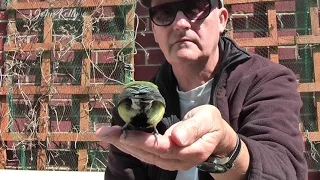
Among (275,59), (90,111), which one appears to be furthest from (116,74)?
(275,59)

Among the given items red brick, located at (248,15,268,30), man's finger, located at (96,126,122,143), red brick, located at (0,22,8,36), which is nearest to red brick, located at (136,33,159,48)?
red brick, located at (248,15,268,30)

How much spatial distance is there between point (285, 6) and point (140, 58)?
771 mm

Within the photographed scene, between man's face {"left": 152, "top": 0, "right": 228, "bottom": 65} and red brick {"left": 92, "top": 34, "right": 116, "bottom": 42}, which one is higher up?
red brick {"left": 92, "top": 34, "right": 116, "bottom": 42}

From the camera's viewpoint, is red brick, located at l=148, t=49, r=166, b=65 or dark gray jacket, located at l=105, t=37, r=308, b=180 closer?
dark gray jacket, located at l=105, t=37, r=308, b=180

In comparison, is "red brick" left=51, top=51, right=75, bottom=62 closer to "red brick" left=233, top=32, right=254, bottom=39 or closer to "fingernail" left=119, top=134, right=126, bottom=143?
"red brick" left=233, top=32, right=254, bottom=39

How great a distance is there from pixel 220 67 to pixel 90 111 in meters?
1.01

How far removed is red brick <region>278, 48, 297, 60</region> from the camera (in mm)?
1809

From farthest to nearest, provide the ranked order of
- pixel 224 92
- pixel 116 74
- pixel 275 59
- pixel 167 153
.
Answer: pixel 116 74 → pixel 275 59 → pixel 224 92 → pixel 167 153

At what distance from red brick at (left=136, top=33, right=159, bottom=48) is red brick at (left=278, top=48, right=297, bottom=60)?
25.0 inches

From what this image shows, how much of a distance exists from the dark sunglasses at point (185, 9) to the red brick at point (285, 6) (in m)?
0.88

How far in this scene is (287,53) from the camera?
5.95 feet

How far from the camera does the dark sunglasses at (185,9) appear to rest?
1069 millimetres

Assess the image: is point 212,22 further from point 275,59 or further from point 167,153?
point 275,59

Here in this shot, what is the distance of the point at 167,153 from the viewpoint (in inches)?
26.8
